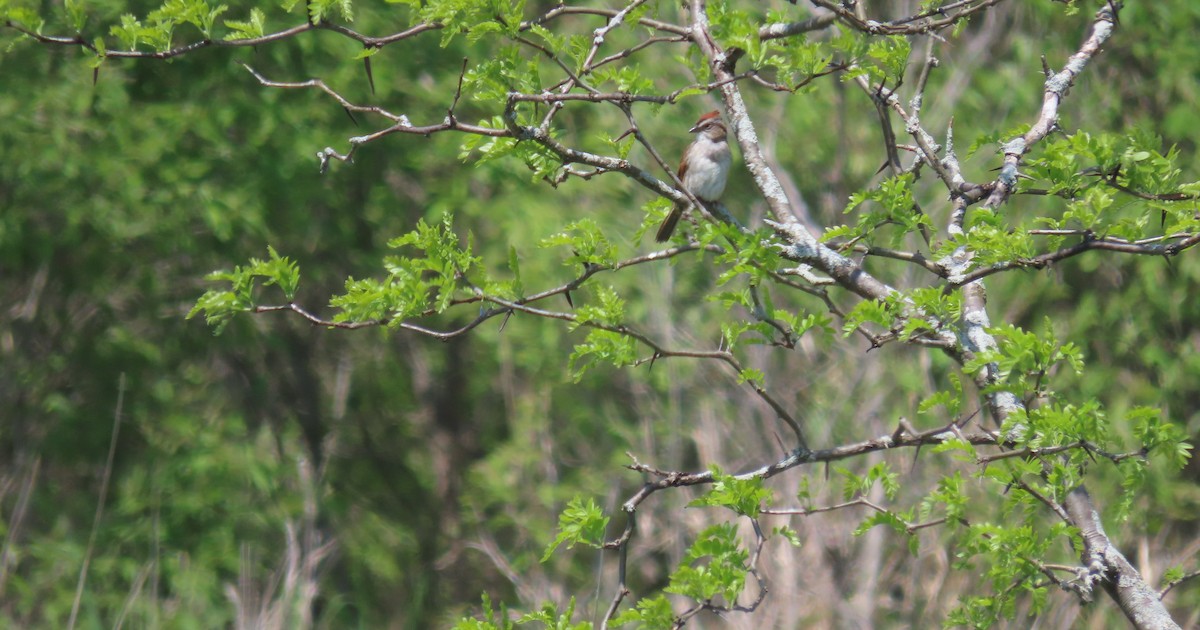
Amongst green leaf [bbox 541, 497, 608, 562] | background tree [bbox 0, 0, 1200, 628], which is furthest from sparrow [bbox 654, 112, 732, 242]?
green leaf [bbox 541, 497, 608, 562]

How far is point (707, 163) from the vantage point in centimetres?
646

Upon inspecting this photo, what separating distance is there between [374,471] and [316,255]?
2.45 meters

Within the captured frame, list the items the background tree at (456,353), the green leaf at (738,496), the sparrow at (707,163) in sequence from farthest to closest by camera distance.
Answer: the background tree at (456,353) < the sparrow at (707,163) < the green leaf at (738,496)

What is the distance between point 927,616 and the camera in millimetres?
6977

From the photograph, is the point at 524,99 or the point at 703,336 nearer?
the point at 524,99

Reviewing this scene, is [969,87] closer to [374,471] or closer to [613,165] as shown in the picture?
[374,471]

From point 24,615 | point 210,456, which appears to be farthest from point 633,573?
point 24,615

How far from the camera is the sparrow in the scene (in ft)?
21.1

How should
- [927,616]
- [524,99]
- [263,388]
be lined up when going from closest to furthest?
[524,99] < [927,616] < [263,388]

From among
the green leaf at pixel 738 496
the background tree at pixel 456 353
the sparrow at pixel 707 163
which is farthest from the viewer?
the background tree at pixel 456 353

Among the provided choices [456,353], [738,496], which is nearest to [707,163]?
[738,496]

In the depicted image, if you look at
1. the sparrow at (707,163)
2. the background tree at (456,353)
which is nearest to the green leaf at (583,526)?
the background tree at (456,353)

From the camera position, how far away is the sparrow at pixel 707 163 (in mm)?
6434

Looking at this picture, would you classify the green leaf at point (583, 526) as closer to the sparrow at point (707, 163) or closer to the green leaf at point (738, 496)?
the green leaf at point (738, 496)
